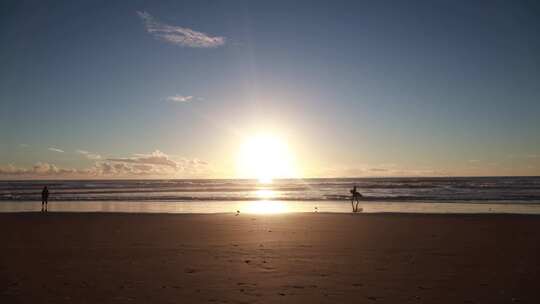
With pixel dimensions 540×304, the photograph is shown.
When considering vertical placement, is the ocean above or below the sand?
below

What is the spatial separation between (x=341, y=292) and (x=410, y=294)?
142 cm

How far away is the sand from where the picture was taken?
861cm

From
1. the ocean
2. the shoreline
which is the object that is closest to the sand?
the shoreline

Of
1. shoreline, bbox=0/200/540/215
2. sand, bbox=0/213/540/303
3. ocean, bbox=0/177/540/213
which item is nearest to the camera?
sand, bbox=0/213/540/303

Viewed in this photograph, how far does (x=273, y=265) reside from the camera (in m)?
11.4

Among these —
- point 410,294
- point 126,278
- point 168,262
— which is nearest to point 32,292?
point 126,278

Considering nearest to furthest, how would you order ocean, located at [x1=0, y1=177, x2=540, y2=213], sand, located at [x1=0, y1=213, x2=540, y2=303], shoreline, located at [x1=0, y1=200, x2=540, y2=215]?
sand, located at [x1=0, y1=213, x2=540, y2=303] → shoreline, located at [x1=0, y1=200, x2=540, y2=215] → ocean, located at [x1=0, y1=177, x2=540, y2=213]

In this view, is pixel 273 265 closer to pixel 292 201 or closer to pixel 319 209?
pixel 319 209

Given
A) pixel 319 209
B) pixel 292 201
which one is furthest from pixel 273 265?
pixel 292 201

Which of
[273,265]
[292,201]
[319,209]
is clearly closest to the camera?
[273,265]

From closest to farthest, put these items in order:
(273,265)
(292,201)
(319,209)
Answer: (273,265)
(319,209)
(292,201)

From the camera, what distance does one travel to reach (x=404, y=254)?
12938 mm

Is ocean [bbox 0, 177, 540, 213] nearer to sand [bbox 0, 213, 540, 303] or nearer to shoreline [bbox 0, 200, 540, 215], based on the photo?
shoreline [bbox 0, 200, 540, 215]

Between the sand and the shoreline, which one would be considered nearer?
the sand
